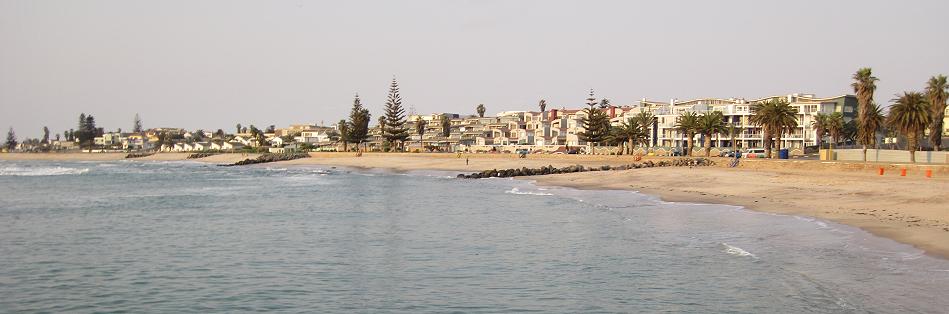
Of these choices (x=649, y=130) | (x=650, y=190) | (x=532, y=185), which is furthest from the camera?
(x=649, y=130)

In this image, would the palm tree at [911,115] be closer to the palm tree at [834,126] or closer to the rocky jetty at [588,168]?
the rocky jetty at [588,168]

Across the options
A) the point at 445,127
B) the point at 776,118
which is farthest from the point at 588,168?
the point at 445,127

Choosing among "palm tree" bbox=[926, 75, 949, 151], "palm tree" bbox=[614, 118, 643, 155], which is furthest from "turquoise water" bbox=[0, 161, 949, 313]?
"palm tree" bbox=[614, 118, 643, 155]

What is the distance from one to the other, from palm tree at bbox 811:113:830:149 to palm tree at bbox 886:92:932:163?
143 ft

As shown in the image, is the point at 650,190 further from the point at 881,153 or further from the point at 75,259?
the point at 75,259

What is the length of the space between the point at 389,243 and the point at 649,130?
106481 millimetres

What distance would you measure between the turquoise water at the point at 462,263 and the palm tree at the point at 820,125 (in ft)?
250

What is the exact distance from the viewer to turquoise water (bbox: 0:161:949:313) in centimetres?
1470

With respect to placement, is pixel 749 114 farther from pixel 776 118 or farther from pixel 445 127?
pixel 445 127

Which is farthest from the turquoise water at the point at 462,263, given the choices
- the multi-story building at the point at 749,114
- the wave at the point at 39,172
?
the multi-story building at the point at 749,114

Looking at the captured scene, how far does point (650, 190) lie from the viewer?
44656 millimetres

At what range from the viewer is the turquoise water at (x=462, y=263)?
579 inches

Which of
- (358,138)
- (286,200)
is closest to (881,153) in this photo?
(286,200)

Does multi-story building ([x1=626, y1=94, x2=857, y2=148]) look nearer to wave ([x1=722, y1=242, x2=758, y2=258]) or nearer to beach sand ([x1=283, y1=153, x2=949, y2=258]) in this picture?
beach sand ([x1=283, y1=153, x2=949, y2=258])
